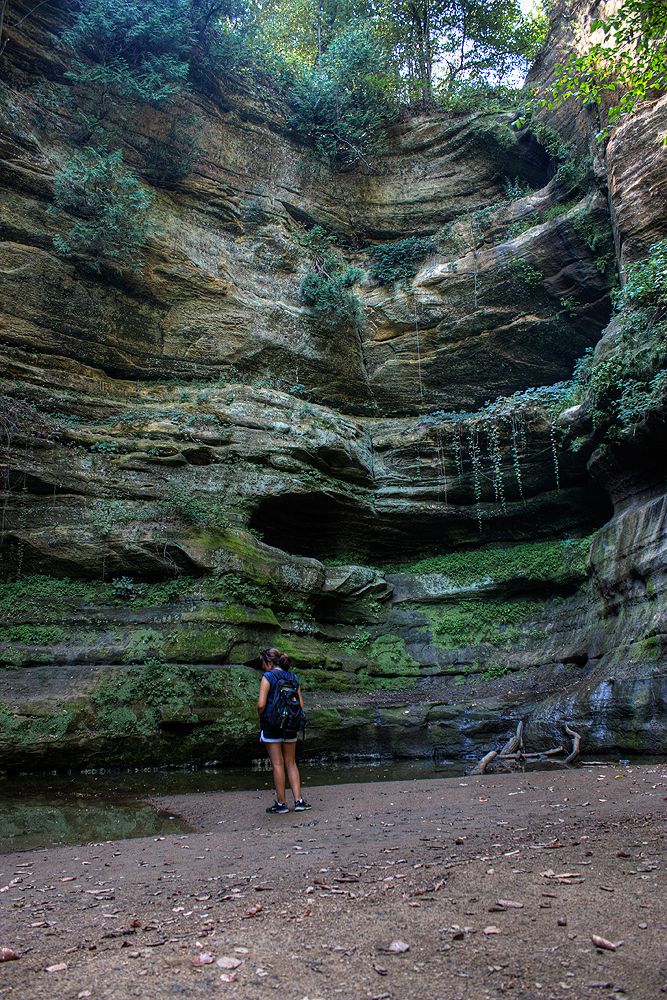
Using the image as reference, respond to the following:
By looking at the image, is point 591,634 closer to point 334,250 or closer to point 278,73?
point 334,250

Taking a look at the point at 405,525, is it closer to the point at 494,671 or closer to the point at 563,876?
the point at 494,671

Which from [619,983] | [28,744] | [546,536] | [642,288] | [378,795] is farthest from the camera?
[546,536]

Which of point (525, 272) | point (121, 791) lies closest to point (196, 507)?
point (121, 791)

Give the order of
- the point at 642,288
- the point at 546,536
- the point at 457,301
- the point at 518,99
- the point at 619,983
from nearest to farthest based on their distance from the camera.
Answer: the point at 619,983, the point at 642,288, the point at 546,536, the point at 457,301, the point at 518,99

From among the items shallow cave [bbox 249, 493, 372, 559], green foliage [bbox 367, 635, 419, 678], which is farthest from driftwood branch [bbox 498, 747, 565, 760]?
shallow cave [bbox 249, 493, 372, 559]

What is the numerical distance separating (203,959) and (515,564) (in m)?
14.2

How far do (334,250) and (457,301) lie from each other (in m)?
4.68

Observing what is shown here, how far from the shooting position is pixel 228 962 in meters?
2.41

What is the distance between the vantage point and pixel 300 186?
19906 mm

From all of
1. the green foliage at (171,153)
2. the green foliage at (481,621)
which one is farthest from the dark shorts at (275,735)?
the green foliage at (171,153)

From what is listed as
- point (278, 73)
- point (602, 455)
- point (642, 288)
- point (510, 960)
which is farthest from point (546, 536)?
point (278, 73)

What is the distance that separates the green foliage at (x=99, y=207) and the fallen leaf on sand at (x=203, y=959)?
15297 mm

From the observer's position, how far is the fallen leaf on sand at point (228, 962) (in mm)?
2373

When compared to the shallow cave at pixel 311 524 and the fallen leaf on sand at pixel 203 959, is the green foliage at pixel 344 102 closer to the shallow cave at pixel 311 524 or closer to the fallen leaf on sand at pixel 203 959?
the shallow cave at pixel 311 524
